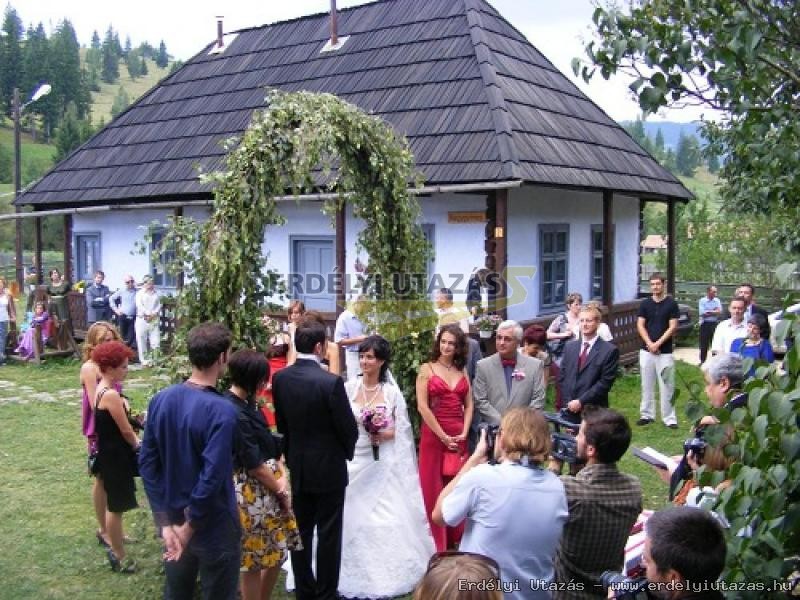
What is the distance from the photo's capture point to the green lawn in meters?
5.44

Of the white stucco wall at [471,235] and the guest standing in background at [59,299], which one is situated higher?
the white stucco wall at [471,235]

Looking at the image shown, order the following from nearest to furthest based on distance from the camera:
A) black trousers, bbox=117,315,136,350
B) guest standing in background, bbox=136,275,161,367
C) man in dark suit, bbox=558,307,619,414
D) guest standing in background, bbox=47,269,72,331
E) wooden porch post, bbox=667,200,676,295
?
man in dark suit, bbox=558,307,619,414
guest standing in background, bbox=136,275,161,367
black trousers, bbox=117,315,136,350
guest standing in background, bbox=47,269,72,331
wooden porch post, bbox=667,200,676,295

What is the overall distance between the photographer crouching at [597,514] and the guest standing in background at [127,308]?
1318 cm

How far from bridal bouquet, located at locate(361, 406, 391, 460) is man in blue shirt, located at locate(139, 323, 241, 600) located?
5.11 feet

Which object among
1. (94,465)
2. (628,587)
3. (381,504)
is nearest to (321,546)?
(381,504)

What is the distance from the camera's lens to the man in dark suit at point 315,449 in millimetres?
4793

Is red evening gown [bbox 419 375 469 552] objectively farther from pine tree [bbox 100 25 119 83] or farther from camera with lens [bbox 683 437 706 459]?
pine tree [bbox 100 25 119 83]

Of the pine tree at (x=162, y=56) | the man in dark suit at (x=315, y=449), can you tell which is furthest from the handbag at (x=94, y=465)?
the pine tree at (x=162, y=56)

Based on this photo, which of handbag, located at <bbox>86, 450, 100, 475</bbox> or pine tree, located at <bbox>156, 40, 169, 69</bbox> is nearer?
handbag, located at <bbox>86, 450, 100, 475</bbox>

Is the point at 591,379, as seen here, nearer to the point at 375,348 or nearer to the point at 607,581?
the point at 375,348

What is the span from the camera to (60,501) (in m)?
7.27

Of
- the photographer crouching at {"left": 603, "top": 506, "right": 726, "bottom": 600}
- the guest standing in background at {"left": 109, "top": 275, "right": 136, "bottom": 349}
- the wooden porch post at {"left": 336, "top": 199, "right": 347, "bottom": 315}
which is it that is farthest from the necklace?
the guest standing in background at {"left": 109, "top": 275, "right": 136, "bottom": 349}

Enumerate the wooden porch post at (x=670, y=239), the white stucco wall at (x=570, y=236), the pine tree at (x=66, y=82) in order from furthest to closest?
1. the pine tree at (x=66, y=82)
2. the wooden porch post at (x=670, y=239)
3. the white stucco wall at (x=570, y=236)

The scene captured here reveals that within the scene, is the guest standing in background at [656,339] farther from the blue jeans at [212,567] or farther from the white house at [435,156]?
the blue jeans at [212,567]
